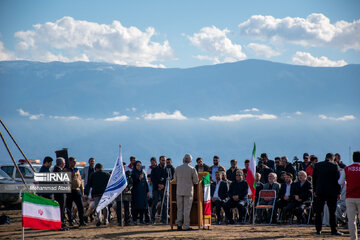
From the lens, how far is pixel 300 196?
18.0 meters

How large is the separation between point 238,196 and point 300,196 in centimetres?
198

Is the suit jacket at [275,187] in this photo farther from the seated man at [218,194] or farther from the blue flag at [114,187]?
the blue flag at [114,187]

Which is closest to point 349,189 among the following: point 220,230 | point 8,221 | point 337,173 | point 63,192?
point 337,173

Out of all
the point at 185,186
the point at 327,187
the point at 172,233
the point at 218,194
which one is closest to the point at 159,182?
the point at 218,194

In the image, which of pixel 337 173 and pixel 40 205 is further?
pixel 337 173

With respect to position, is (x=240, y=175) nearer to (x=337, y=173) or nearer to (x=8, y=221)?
(x=337, y=173)

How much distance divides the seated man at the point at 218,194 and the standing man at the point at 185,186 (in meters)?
3.29

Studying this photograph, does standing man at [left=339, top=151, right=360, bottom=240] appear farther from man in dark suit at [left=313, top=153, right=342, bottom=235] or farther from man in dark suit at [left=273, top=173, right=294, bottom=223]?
man in dark suit at [left=273, top=173, right=294, bottom=223]

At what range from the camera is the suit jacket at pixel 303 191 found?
18016mm

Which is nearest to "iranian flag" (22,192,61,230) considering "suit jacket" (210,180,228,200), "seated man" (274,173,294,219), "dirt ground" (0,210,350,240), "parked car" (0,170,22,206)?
"dirt ground" (0,210,350,240)

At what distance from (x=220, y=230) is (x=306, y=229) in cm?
229

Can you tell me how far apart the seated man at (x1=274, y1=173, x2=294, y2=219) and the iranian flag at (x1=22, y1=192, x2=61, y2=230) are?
7985mm

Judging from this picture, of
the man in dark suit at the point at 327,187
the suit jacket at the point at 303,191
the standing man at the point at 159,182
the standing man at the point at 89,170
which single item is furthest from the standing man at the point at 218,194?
the man in dark suit at the point at 327,187

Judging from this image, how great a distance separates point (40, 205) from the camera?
1249 cm
